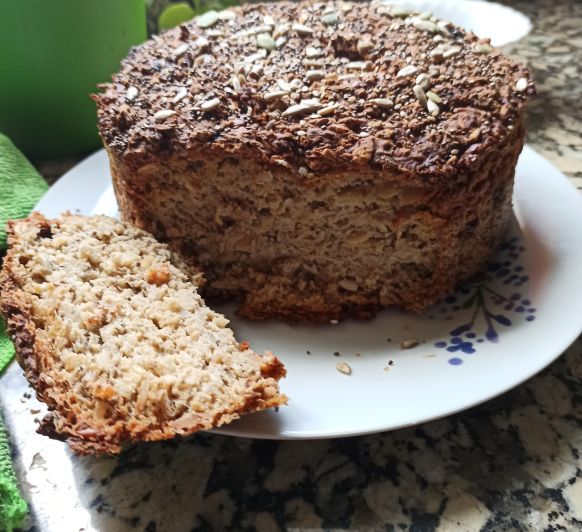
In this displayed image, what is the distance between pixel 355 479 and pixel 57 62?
2190 millimetres

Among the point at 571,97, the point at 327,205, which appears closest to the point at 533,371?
the point at 327,205

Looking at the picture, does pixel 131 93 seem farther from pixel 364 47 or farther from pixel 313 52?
pixel 364 47

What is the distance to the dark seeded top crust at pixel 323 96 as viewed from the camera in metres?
1.85

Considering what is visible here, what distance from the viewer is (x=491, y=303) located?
6.72 ft

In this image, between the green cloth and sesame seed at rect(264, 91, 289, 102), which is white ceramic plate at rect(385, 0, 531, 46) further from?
the green cloth

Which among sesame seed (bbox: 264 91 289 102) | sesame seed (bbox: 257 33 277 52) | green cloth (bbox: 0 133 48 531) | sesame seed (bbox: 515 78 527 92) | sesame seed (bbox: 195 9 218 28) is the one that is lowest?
green cloth (bbox: 0 133 48 531)

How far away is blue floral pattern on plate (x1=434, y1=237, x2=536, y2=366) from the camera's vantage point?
6.27 feet

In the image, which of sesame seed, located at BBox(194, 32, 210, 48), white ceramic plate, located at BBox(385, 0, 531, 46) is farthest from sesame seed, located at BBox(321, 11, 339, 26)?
white ceramic plate, located at BBox(385, 0, 531, 46)

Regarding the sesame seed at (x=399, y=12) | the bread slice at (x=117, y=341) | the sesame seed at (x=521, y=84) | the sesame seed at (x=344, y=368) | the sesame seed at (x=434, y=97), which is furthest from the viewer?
the sesame seed at (x=399, y=12)

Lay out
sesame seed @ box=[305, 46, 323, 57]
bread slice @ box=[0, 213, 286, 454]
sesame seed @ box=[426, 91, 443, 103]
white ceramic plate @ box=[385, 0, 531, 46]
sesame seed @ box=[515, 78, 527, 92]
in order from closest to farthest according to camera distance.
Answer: bread slice @ box=[0, 213, 286, 454]
sesame seed @ box=[426, 91, 443, 103]
sesame seed @ box=[515, 78, 527, 92]
sesame seed @ box=[305, 46, 323, 57]
white ceramic plate @ box=[385, 0, 531, 46]

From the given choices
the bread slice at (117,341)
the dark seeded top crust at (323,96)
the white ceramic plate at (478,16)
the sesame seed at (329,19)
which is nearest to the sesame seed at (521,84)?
the dark seeded top crust at (323,96)

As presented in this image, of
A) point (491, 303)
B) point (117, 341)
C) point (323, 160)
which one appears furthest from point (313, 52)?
point (117, 341)

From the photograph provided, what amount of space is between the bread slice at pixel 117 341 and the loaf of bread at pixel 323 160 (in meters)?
0.22

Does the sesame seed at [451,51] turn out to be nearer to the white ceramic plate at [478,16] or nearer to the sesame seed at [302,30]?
the sesame seed at [302,30]
